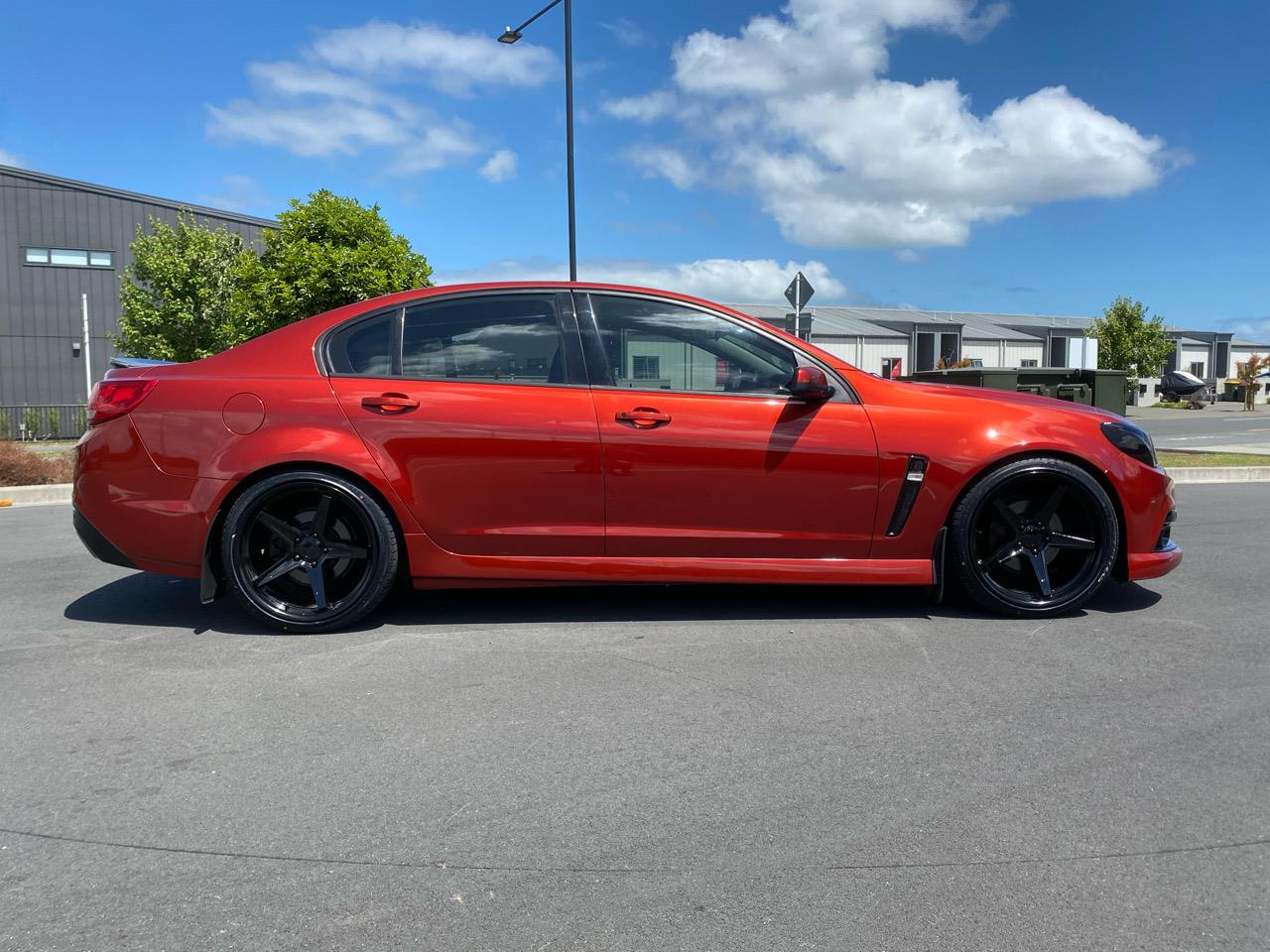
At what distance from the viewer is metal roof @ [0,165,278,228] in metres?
31.6

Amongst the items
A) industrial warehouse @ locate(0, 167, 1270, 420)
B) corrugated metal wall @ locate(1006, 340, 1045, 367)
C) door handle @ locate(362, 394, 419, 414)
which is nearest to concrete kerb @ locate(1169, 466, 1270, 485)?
door handle @ locate(362, 394, 419, 414)

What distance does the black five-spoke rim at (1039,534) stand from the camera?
452cm

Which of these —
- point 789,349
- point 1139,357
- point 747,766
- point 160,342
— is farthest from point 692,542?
point 1139,357

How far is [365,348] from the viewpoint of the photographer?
14.6 ft

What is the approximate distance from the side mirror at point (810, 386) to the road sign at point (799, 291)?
7.94 m

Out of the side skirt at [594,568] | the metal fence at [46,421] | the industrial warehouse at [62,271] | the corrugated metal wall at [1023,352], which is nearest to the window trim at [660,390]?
the side skirt at [594,568]

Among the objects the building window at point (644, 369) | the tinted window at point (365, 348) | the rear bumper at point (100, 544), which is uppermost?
the tinted window at point (365, 348)

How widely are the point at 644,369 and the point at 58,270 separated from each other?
3482 cm

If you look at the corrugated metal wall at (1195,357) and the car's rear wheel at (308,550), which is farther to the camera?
the corrugated metal wall at (1195,357)

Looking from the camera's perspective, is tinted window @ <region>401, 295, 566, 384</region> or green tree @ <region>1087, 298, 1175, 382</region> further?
green tree @ <region>1087, 298, 1175, 382</region>

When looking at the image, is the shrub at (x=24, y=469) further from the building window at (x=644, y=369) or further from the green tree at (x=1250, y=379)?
the green tree at (x=1250, y=379)

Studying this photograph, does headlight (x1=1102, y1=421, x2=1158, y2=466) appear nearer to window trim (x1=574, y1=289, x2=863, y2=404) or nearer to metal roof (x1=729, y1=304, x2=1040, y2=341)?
window trim (x1=574, y1=289, x2=863, y2=404)

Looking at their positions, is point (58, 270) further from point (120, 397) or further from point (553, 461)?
point (553, 461)

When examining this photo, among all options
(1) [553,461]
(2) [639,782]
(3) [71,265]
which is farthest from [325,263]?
(3) [71,265]
